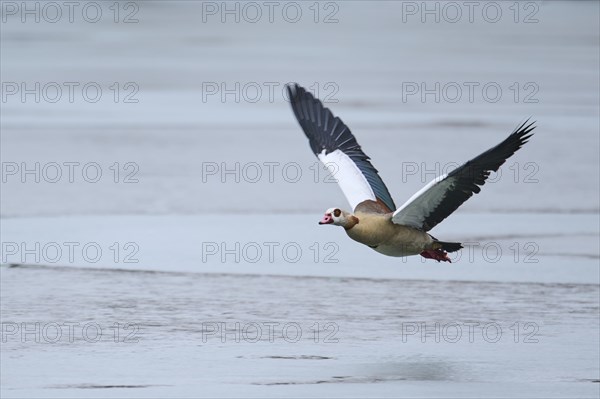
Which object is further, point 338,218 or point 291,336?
point 291,336

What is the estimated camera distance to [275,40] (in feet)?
85.0

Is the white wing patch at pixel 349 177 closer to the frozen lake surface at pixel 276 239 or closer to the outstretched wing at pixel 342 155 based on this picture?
the outstretched wing at pixel 342 155

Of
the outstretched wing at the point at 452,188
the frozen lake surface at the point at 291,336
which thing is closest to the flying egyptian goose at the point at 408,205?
the outstretched wing at the point at 452,188

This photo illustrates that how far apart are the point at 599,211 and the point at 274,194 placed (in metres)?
2.92

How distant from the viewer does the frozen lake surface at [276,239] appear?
8.44 meters

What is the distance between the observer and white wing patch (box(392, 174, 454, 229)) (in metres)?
7.70

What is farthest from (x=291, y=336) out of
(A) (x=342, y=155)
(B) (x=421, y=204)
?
(B) (x=421, y=204)

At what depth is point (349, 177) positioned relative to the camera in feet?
29.3

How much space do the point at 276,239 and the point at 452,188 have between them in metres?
3.85

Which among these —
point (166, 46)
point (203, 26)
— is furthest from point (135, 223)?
point (203, 26)

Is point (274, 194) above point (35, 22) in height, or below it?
below

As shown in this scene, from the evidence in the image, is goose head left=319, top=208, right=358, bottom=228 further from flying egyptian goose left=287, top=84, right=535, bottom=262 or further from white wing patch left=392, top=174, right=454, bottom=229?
white wing patch left=392, top=174, right=454, bottom=229

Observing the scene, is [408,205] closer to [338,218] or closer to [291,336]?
[338,218]

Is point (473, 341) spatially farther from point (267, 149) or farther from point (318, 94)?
point (318, 94)
